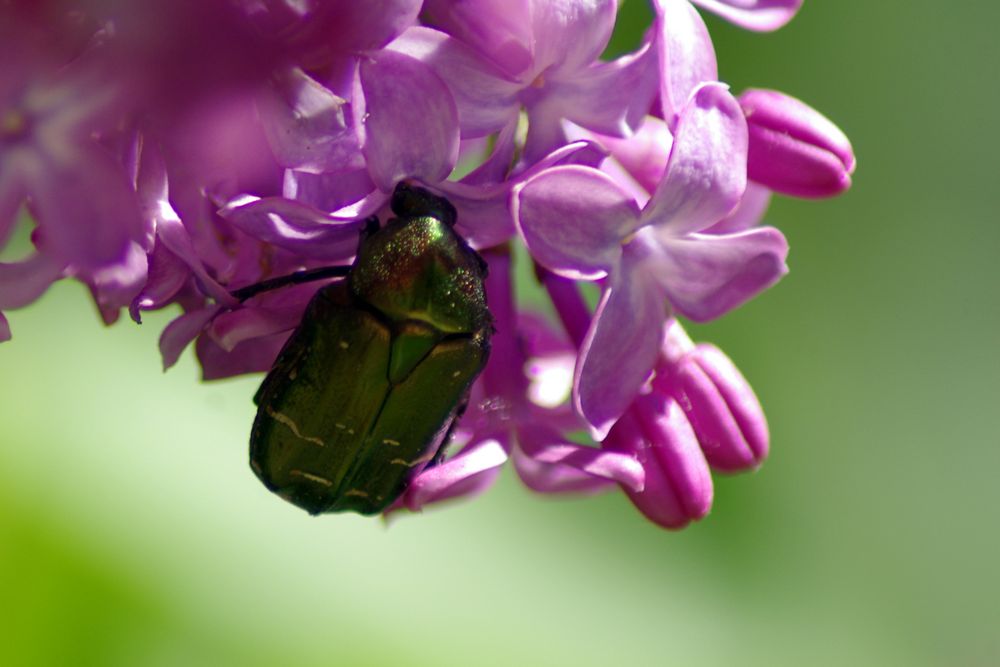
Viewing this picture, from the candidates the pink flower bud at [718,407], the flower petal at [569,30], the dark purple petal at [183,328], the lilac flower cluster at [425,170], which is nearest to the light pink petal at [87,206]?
the lilac flower cluster at [425,170]

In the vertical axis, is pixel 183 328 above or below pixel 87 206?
below

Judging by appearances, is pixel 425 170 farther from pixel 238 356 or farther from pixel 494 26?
pixel 238 356

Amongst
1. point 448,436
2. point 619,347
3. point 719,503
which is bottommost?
point 719,503

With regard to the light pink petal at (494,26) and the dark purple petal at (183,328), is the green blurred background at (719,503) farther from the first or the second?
the light pink petal at (494,26)

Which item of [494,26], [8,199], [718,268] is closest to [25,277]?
[8,199]

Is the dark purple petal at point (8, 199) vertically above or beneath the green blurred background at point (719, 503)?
above

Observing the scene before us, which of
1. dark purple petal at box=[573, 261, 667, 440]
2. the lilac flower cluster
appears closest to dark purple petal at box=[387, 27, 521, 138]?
the lilac flower cluster
